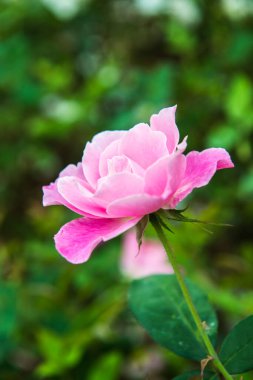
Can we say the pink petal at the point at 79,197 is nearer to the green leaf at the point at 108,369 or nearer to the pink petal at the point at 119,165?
the pink petal at the point at 119,165

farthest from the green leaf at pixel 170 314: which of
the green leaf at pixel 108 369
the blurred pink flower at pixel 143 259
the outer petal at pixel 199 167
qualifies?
the blurred pink flower at pixel 143 259

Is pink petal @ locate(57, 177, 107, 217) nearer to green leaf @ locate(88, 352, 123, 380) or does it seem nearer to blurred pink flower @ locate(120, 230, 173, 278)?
green leaf @ locate(88, 352, 123, 380)

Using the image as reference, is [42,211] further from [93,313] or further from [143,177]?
[143,177]

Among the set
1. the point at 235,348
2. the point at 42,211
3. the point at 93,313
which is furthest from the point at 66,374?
the point at 42,211

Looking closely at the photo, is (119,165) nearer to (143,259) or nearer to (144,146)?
(144,146)

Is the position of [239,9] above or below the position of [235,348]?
above

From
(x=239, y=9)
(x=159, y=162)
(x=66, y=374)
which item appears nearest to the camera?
(x=159, y=162)
